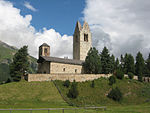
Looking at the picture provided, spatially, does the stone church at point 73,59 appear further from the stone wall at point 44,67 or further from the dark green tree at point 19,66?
the dark green tree at point 19,66

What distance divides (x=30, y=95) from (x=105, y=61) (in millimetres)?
27843

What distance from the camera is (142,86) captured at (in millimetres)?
48688

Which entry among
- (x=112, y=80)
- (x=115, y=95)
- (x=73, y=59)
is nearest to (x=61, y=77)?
(x=112, y=80)

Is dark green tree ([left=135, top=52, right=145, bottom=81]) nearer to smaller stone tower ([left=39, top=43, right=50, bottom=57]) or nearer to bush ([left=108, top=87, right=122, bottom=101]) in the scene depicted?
bush ([left=108, top=87, right=122, bottom=101])

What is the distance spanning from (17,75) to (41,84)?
22.4ft

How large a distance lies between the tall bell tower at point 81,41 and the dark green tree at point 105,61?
11.6 m

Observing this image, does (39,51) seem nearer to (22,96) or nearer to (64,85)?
(64,85)

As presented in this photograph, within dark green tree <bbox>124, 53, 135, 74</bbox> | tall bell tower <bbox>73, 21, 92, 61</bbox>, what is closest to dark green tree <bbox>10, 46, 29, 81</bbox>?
tall bell tower <bbox>73, 21, 92, 61</bbox>

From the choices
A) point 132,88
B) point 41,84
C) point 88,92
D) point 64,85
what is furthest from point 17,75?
point 132,88

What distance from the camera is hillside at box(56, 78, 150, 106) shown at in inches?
1433

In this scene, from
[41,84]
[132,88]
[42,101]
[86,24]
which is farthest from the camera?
[86,24]

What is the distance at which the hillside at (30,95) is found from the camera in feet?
103

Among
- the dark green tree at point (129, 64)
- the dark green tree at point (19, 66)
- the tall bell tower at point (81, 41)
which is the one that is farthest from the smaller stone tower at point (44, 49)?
the dark green tree at point (129, 64)

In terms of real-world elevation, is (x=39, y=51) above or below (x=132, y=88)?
above
